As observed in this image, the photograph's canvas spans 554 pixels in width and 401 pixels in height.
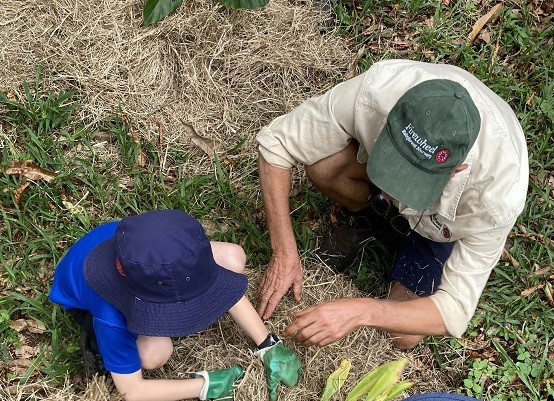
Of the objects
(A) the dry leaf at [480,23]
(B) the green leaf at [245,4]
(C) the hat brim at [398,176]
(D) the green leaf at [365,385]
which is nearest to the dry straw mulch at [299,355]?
(D) the green leaf at [365,385]

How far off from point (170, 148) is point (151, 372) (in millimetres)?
924

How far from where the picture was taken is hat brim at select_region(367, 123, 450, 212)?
182 centimetres

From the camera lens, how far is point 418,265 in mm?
2594

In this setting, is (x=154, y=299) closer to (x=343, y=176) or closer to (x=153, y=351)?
(x=153, y=351)

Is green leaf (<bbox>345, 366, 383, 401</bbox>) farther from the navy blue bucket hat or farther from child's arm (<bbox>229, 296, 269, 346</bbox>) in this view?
the navy blue bucket hat

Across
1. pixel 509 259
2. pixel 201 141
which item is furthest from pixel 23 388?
pixel 509 259

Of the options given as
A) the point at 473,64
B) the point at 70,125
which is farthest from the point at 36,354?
the point at 473,64

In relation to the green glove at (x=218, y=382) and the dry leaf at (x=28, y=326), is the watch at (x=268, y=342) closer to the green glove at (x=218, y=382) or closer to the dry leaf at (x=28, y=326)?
the green glove at (x=218, y=382)

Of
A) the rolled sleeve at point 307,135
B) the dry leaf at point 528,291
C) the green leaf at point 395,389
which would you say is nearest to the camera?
the green leaf at point 395,389

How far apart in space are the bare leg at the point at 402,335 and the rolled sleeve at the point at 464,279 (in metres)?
0.42

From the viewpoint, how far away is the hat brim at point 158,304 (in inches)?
71.2

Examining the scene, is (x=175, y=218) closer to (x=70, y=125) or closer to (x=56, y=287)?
(x=56, y=287)

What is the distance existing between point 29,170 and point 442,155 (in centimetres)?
160

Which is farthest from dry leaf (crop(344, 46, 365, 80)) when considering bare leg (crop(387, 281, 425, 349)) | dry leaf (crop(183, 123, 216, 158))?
bare leg (crop(387, 281, 425, 349))
